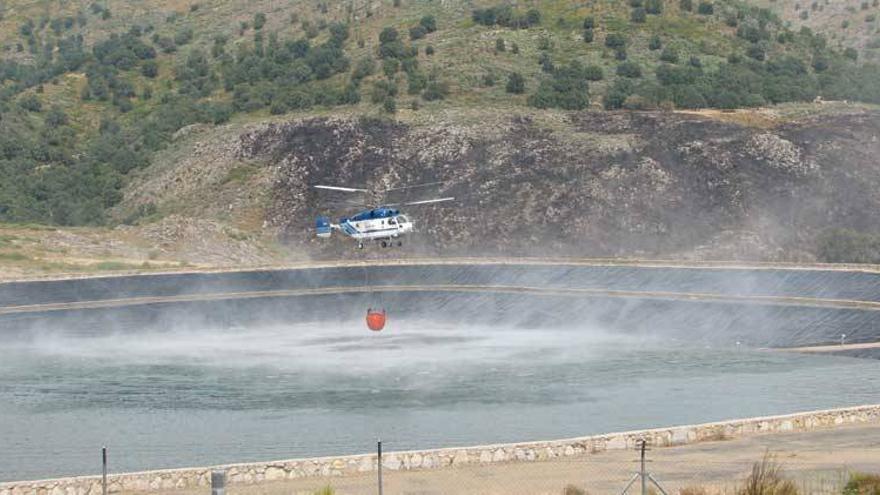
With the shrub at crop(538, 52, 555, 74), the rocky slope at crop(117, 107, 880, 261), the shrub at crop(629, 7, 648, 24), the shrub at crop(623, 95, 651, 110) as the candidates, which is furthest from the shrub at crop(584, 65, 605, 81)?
the shrub at crop(629, 7, 648, 24)

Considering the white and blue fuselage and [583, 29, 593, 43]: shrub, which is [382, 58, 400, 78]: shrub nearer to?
[583, 29, 593, 43]: shrub

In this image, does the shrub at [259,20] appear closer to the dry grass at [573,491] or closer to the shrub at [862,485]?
the dry grass at [573,491]

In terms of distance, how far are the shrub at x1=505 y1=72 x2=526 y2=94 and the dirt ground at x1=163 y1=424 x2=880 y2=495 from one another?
10821 centimetres

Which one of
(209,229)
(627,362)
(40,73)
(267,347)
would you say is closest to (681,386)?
(627,362)

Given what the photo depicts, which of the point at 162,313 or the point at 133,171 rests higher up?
the point at 133,171

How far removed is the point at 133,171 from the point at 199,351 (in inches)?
2608

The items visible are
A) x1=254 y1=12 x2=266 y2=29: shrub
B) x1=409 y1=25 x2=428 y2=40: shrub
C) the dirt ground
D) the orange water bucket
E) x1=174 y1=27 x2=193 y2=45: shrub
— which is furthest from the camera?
x1=174 y1=27 x2=193 y2=45: shrub

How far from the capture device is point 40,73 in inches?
7436

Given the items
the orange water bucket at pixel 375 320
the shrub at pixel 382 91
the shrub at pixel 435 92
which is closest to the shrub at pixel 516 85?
the shrub at pixel 435 92

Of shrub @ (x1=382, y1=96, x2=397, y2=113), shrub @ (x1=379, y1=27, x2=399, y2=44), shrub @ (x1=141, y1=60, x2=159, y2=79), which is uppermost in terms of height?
shrub @ (x1=141, y1=60, x2=159, y2=79)

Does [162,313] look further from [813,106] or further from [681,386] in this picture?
[813,106]

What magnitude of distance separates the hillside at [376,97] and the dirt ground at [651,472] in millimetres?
77283

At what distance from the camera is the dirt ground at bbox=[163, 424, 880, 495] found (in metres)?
45.2

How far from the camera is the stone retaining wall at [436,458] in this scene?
45500 millimetres
